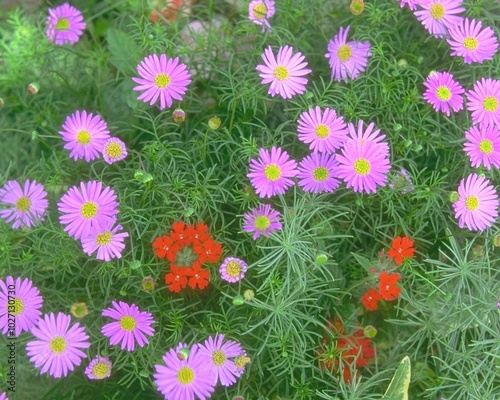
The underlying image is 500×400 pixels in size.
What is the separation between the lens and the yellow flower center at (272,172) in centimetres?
135

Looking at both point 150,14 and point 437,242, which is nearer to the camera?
point 437,242

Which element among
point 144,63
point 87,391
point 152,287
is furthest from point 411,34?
point 87,391

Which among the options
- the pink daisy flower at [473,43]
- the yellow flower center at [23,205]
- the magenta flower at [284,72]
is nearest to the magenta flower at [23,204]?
the yellow flower center at [23,205]

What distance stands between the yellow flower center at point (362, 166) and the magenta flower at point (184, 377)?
522 millimetres

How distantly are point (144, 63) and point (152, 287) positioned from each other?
20.8 inches

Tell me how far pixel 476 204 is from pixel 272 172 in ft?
1.56

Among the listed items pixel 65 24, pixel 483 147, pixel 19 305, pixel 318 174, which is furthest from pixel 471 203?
pixel 65 24

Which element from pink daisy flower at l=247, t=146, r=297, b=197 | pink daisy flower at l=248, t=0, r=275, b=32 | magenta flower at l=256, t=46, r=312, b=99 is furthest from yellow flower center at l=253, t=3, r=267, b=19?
pink daisy flower at l=247, t=146, r=297, b=197

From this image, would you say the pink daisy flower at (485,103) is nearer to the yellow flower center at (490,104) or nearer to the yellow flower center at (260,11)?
the yellow flower center at (490,104)

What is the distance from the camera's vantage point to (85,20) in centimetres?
188

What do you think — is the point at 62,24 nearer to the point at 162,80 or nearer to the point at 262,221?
the point at 162,80

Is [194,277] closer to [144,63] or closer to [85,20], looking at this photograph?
[144,63]

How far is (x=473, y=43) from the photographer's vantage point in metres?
1.50

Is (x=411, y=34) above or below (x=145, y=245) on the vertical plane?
above
